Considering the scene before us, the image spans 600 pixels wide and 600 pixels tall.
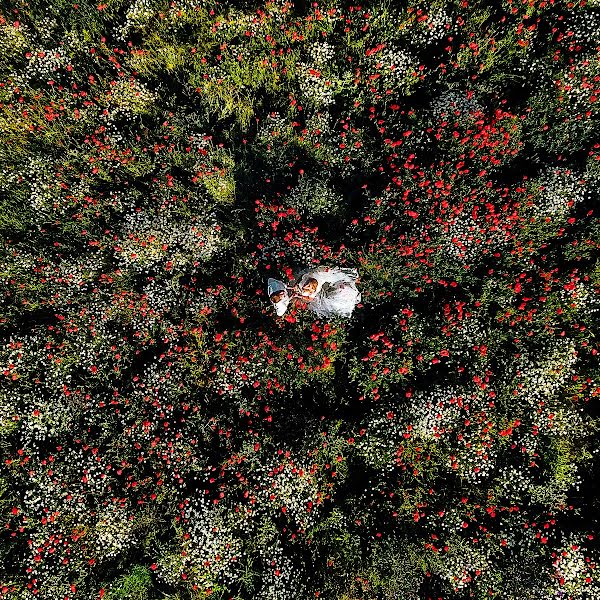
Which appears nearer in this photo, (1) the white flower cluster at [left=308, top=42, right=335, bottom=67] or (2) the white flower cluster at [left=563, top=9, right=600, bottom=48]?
(2) the white flower cluster at [left=563, top=9, right=600, bottom=48]

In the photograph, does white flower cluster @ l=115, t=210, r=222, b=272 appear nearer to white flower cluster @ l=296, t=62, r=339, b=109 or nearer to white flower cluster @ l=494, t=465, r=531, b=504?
white flower cluster @ l=296, t=62, r=339, b=109

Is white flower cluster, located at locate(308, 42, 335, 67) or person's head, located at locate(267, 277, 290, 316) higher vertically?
white flower cluster, located at locate(308, 42, 335, 67)

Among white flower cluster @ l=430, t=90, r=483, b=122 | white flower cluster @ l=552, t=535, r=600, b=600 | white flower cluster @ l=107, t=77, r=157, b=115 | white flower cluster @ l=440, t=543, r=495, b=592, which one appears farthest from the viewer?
white flower cluster @ l=107, t=77, r=157, b=115

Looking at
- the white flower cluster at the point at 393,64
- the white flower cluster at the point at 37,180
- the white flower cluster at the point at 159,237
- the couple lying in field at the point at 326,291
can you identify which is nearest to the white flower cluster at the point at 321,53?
the white flower cluster at the point at 393,64

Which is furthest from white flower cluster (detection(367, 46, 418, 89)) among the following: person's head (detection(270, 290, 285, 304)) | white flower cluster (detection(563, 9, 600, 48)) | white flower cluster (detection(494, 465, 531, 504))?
white flower cluster (detection(494, 465, 531, 504))

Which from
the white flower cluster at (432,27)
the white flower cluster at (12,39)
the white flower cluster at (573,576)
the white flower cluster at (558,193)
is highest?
the white flower cluster at (432,27)

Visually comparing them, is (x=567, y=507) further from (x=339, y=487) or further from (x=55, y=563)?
(x=55, y=563)

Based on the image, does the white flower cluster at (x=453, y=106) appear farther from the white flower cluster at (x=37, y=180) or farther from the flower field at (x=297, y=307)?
the white flower cluster at (x=37, y=180)

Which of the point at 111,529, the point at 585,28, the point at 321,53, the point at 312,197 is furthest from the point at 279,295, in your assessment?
the point at 585,28
